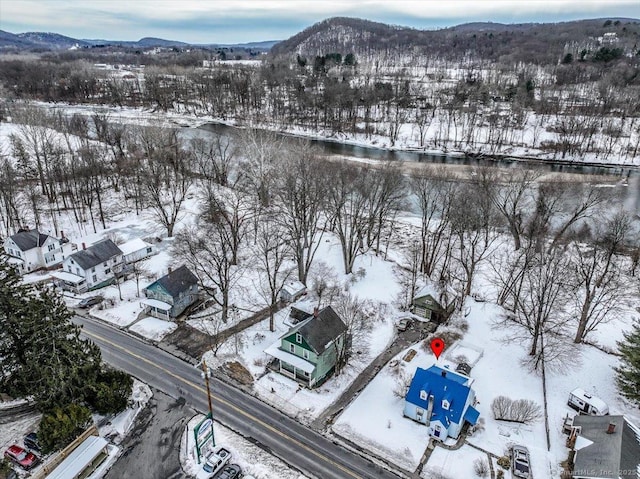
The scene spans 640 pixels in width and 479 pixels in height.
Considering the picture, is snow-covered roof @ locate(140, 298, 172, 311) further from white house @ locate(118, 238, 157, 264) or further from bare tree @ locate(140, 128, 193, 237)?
bare tree @ locate(140, 128, 193, 237)

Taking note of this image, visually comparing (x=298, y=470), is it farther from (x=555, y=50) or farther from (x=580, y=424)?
(x=555, y=50)

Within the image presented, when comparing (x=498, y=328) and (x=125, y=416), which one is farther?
(x=498, y=328)

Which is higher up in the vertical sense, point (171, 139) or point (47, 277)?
point (171, 139)

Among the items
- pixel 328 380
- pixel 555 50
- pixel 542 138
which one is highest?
pixel 555 50

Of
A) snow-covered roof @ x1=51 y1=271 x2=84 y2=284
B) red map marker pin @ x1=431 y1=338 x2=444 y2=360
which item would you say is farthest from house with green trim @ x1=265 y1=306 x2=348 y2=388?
snow-covered roof @ x1=51 y1=271 x2=84 y2=284

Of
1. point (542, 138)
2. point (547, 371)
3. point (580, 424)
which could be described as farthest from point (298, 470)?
point (542, 138)
